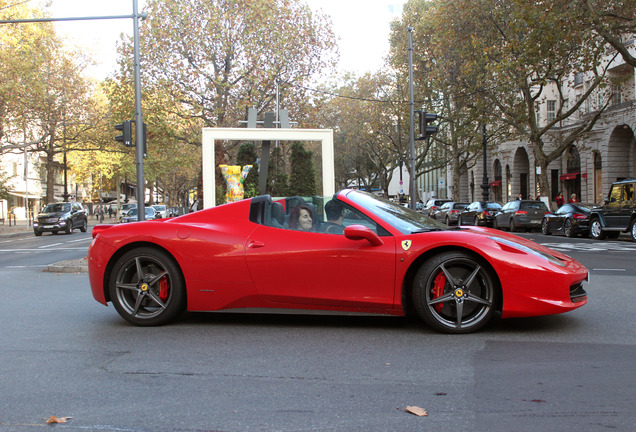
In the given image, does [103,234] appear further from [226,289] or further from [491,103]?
[491,103]

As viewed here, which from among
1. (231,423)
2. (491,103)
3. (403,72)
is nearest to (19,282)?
(231,423)

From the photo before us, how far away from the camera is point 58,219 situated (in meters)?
31.9

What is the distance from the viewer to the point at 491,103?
104 ft

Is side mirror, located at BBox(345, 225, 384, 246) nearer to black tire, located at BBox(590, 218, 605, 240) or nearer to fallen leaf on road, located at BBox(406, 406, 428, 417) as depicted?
fallen leaf on road, located at BBox(406, 406, 428, 417)

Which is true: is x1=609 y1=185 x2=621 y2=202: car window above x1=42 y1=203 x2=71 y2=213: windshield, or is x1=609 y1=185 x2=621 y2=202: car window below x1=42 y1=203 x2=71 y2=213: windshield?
above

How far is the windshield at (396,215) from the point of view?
17.9 ft

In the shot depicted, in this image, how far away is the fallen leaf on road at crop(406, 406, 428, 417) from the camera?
318cm

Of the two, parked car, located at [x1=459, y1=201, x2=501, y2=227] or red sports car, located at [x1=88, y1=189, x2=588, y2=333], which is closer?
red sports car, located at [x1=88, y1=189, x2=588, y2=333]

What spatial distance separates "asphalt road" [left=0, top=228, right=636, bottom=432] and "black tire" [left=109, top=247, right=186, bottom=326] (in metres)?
0.15

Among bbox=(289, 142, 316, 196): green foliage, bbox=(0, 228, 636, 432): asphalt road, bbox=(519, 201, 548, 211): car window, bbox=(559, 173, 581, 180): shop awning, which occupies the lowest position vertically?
bbox=(0, 228, 636, 432): asphalt road

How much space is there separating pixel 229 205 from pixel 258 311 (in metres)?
1.03

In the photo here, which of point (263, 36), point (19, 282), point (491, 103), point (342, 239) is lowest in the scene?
point (19, 282)

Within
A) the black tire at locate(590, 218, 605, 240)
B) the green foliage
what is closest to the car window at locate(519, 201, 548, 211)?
the black tire at locate(590, 218, 605, 240)

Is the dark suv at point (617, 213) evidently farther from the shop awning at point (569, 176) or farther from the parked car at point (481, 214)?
the shop awning at point (569, 176)
